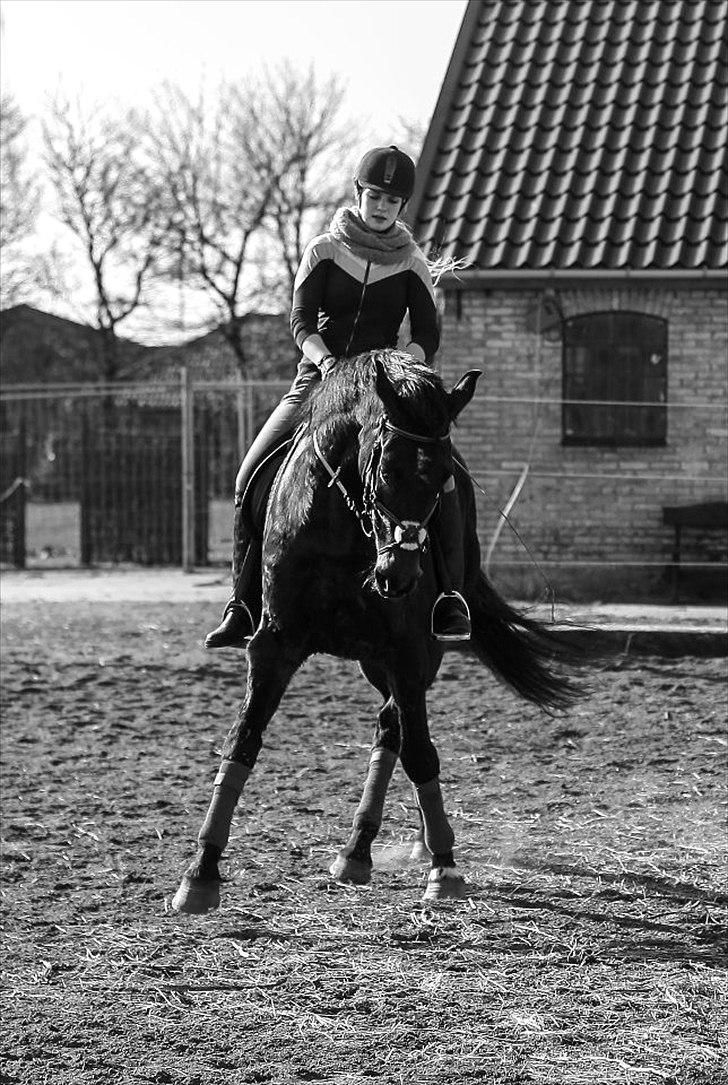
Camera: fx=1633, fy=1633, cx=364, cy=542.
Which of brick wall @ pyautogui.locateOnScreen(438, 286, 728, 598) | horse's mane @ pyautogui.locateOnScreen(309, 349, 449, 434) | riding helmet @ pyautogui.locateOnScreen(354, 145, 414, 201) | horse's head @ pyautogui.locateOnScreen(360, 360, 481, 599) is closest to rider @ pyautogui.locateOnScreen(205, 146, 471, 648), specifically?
riding helmet @ pyautogui.locateOnScreen(354, 145, 414, 201)

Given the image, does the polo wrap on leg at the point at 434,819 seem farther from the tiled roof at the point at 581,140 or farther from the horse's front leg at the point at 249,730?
the tiled roof at the point at 581,140

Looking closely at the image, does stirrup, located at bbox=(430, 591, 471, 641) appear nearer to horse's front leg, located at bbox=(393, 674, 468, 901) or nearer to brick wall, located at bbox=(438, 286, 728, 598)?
horse's front leg, located at bbox=(393, 674, 468, 901)

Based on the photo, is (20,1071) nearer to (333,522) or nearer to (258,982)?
(258,982)

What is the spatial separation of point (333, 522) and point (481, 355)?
10.7m

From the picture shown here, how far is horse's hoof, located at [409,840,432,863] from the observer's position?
21.4ft

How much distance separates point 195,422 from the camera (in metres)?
21.4

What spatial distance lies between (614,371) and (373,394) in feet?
36.4

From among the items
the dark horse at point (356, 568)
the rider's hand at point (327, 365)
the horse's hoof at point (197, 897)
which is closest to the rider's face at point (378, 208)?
the rider's hand at point (327, 365)

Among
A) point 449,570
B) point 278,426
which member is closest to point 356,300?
point 278,426

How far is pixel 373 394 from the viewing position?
5.40 metres

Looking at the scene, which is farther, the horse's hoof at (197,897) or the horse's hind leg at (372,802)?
the horse's hind leg at (372,802)

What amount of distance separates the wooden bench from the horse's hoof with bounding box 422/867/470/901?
9.53 m

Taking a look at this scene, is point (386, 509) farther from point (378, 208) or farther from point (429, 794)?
point (378, 208)

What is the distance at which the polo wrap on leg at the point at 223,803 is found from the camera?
5.69 m
